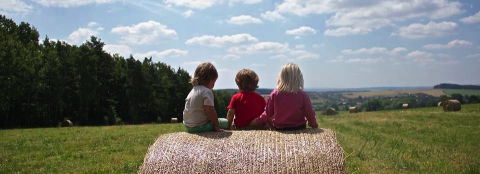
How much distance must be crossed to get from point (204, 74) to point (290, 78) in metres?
1.45

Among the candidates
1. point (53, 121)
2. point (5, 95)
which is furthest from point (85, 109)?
point (5, 95)

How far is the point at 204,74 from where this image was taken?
6312mm

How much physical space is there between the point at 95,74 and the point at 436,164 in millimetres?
38101

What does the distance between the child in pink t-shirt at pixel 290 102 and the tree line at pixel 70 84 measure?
28598 millimetres

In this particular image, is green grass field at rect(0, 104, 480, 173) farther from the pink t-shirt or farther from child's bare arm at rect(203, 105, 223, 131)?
child's bare arm at rect(203, 105, 223, 131)

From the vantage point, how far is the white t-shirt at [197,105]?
20.2 ft

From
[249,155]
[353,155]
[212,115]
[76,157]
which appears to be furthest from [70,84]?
[249,155]

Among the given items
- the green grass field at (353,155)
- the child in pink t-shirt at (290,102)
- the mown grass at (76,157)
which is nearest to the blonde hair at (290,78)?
the child in pink t-shirt at (290,102)

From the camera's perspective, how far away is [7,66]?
94.1 ft

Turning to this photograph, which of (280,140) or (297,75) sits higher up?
(297,75)

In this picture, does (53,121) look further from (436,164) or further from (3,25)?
(436,164)

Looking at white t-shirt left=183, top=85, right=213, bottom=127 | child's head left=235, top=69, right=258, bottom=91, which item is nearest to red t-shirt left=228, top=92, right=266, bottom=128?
child's head left=235, top=69, right=258, bottom=91

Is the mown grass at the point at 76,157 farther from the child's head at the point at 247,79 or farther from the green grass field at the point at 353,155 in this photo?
the child's head at the point at 247,79

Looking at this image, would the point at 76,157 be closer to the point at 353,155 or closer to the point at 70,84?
the point at 353,155
